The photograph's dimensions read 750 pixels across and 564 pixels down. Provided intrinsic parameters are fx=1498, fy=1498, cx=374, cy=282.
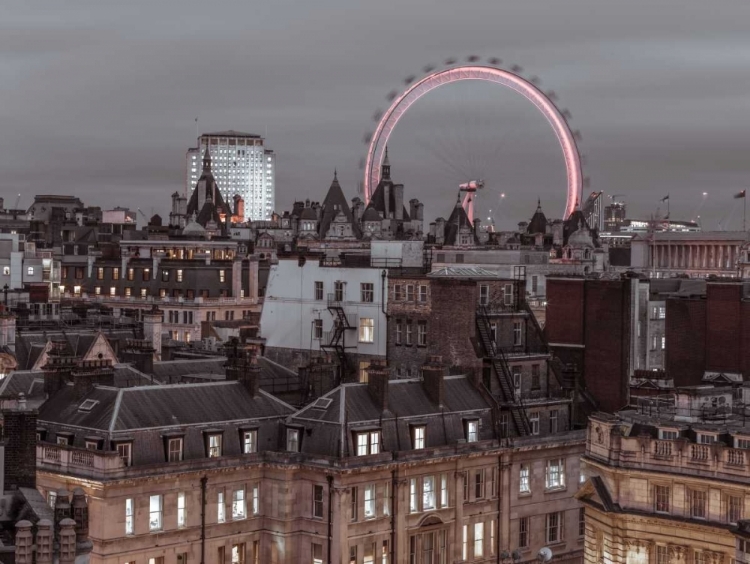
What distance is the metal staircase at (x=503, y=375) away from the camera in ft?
259

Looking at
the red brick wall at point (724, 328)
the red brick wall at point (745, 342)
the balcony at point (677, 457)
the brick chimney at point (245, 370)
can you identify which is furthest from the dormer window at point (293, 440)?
the red brick wall at point (745, 342)

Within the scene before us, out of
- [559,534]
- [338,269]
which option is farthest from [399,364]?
[559,534]

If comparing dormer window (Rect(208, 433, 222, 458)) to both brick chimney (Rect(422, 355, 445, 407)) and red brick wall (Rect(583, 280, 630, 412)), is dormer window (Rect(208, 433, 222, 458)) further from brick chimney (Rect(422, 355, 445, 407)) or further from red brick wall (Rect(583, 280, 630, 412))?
red brick wall (Rect(583, 280, 630, 412))

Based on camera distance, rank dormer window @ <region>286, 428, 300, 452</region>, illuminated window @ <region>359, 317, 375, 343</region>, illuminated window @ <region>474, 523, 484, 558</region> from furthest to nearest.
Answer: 1. illuminated window @ <region>359, 317, 375, 343</region>
2. illuminated window @ <region>474, 523, 484, 558</region>
3. dormer window @ <region>286, 428, 300, 452</region>

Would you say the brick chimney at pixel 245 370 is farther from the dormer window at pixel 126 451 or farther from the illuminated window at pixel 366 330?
the illuminated window at pixel 366 330

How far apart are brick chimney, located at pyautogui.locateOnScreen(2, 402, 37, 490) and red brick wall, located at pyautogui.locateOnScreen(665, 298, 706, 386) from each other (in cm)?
5627

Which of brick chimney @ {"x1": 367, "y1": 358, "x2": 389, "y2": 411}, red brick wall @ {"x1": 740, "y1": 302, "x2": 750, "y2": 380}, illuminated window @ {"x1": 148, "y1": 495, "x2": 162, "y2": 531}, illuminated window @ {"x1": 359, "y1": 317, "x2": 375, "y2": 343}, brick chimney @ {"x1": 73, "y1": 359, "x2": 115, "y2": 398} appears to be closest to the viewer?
illuminated window @ {"x1": 148, "y1": 495, "x2": 162, "y2": 531}

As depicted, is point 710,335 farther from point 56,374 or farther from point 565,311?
point 56,374

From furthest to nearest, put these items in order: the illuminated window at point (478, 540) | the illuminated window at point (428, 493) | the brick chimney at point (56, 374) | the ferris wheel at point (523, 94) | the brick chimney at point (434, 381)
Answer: the ferris wheel at point (523, 94) < the brick chimney at point (434, 381) < the illuminated window at point (478, 540) < the illuminated window at point (428, 493) < the brick chimney at point (56, 374)

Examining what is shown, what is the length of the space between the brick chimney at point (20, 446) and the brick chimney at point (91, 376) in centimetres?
2474

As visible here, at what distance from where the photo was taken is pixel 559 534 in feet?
259

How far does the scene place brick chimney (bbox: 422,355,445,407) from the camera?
75300 millimetres

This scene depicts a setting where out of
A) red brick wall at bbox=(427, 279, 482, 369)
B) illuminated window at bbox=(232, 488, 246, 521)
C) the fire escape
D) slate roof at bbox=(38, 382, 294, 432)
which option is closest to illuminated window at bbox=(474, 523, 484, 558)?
red brick wall at bbox=(427, 279, 482, 369)

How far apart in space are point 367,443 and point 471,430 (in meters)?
7.51
